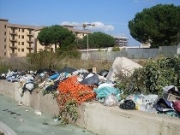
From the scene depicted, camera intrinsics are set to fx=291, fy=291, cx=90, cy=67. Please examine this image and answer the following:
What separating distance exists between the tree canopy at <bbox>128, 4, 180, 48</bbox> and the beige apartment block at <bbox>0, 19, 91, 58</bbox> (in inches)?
1704

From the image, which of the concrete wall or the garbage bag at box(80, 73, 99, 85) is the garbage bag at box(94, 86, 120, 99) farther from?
the garbage bag at box(80, 73, 99, 85)

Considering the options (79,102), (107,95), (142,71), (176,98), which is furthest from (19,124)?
(176,98)

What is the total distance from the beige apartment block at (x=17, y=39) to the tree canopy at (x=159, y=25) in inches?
1704

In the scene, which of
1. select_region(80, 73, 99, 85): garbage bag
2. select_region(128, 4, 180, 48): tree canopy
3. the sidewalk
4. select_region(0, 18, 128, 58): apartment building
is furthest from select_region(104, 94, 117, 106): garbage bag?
select_region(0, 18, 128, 58): apartment building

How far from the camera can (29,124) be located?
24.0 ft

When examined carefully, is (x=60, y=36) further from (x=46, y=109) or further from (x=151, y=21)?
(x=46, y=109)

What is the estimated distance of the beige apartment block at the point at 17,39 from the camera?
82375 millimetres

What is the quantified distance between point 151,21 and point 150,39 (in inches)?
126

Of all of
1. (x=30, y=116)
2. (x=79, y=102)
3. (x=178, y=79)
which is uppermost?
(x=178, y=79)

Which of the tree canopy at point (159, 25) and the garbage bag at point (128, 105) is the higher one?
the tree canopy at point (159, 25)

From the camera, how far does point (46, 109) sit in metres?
→ 8.59

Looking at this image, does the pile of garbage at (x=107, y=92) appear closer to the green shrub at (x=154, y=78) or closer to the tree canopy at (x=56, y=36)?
the green shrub at (x=154, y=78)

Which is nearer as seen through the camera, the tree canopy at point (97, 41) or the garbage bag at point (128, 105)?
the garbage bag at point (128, 105)

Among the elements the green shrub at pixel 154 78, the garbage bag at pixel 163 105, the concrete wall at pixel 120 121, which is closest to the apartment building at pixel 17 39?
the green shrub at pixel 154 78
